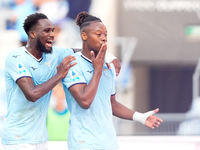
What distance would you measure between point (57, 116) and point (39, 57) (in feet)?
9.46

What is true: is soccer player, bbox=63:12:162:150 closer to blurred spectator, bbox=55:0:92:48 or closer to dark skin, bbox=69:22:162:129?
dark skin, bbox=69:22:162:129

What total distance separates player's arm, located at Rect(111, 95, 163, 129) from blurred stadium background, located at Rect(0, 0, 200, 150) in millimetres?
2826

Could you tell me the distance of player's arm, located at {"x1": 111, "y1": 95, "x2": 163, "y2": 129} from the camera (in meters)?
3.27

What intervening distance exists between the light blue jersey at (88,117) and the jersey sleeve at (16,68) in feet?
1.25

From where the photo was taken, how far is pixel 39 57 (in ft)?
11.3

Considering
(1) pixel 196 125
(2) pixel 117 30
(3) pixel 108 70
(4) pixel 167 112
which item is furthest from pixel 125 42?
(3) pixel 108 70

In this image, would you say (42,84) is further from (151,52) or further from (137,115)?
(151,52)

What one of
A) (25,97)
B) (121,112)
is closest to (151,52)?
(121,112)

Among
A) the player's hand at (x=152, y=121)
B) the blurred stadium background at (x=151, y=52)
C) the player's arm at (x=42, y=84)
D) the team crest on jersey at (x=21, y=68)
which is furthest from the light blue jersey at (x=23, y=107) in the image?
the blurred stadium background at (x=151, y=52)

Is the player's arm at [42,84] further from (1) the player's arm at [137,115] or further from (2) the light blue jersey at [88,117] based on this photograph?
(1) the player's arm at [137,115]

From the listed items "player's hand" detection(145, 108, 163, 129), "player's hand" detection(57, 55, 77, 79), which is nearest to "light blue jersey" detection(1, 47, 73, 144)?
"player's hand" detection(57, 55, 77, 79)

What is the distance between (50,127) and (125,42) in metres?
1.76

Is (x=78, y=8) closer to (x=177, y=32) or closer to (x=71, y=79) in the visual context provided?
(x=177, y=32)

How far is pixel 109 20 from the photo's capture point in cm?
636
